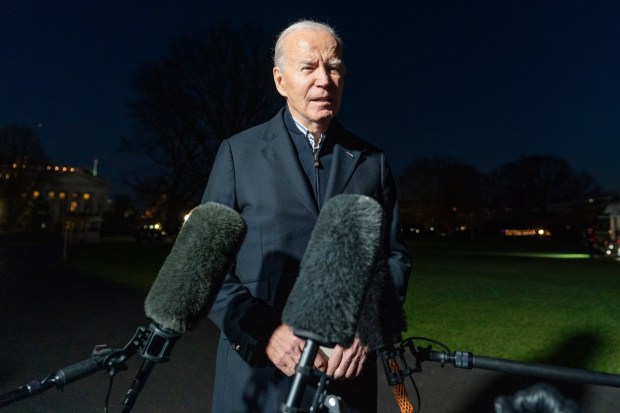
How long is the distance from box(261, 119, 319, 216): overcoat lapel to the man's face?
0.14 meters

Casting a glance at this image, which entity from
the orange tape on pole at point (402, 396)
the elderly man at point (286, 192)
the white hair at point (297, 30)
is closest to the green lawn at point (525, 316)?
the elderly man at point (286, 192)

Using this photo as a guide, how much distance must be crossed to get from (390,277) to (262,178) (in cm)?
64

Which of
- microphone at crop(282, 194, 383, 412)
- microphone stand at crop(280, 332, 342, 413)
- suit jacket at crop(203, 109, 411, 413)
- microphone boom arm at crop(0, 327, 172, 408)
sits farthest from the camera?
suit jacket at crop(203, 109, 411, 413)

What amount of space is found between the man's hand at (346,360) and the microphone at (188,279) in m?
0.43

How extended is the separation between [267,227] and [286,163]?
275mm

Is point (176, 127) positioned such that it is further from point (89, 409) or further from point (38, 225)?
point (38, 225)

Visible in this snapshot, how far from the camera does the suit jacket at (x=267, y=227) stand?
199 cm

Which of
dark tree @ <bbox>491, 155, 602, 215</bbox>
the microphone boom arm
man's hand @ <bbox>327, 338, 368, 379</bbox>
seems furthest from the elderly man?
dark tree @ <bbox>491, 155, 602, 215</bbox>

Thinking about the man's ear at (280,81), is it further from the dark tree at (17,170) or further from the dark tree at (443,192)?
the dark tree at (443,192)

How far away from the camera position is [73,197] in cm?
11944

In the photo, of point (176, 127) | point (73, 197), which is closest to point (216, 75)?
point (176, 127)

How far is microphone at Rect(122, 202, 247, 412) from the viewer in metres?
1.46

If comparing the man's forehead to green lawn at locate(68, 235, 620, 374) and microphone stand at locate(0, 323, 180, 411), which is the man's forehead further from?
green lawn at locate(68, 235, 620, 374)

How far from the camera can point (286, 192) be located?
2.06 m
